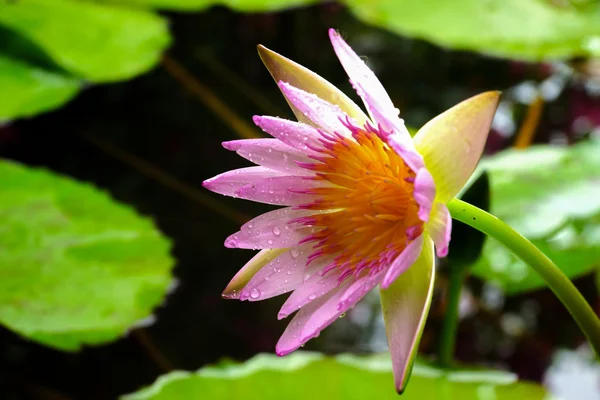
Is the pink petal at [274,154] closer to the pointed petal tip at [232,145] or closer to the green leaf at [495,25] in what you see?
the pointed petal tip at [232,145]

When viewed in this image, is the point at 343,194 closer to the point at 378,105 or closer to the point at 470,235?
the point at 378,105

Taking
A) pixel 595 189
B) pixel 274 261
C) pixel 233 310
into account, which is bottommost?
pixel 233 310

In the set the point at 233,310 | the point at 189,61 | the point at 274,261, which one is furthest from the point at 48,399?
the point at 189,61

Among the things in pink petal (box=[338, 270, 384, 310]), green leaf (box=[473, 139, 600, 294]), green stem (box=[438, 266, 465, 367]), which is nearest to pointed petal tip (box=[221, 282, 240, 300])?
pink petal (box=[338, 270, 384, 310])

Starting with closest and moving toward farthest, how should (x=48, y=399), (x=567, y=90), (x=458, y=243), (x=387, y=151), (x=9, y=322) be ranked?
(x=387, y=151)
(x=458, y=243)
(x=9, y=322)
(x=48, y=399)
(x=567, y=90)

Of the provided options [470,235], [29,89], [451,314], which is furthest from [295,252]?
[29,89]

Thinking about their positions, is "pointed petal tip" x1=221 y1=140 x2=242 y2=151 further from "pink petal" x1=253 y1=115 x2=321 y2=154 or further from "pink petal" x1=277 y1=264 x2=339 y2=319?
"pink petal" x1=277 y1=264 x2=339 y2=319

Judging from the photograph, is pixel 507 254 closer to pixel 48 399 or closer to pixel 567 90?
pixel 48 399
